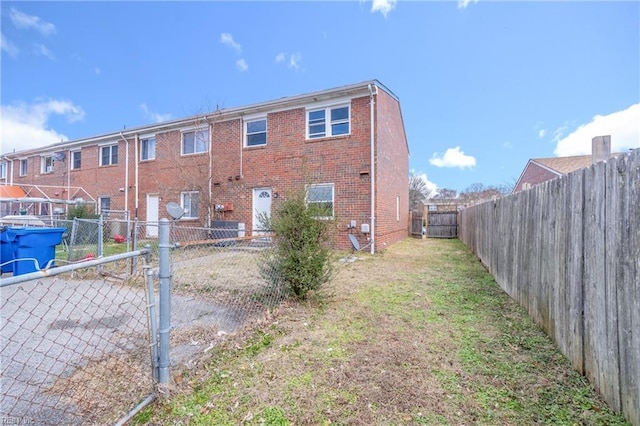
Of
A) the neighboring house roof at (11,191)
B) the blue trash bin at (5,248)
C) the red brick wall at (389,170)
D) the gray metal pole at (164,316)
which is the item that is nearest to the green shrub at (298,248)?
the gray metal pole at (164,316)

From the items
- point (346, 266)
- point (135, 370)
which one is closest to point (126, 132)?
point (346, 266)

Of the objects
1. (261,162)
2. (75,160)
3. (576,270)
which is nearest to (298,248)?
(576,270)

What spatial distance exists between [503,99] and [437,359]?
1807 centimetres

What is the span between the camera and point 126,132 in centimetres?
1534

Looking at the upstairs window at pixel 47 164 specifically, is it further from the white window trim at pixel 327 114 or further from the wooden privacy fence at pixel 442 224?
the wooden privacy fence at pixel 442 224

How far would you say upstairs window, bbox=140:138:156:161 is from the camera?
15297mm

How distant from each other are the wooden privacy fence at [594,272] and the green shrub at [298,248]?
2761 millimetres

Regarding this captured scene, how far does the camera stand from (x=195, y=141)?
46.5 ft

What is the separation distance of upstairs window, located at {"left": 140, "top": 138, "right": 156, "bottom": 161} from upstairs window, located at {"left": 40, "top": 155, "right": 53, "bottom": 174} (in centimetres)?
877

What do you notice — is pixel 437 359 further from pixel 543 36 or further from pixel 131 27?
pixel 131 27

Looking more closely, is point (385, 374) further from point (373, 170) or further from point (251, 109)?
point (251, 109)

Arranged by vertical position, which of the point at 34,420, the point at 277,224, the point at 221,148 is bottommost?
the point at 34,420

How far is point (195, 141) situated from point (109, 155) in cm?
644

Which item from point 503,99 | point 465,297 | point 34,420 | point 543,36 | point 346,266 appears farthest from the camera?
point 503,99
